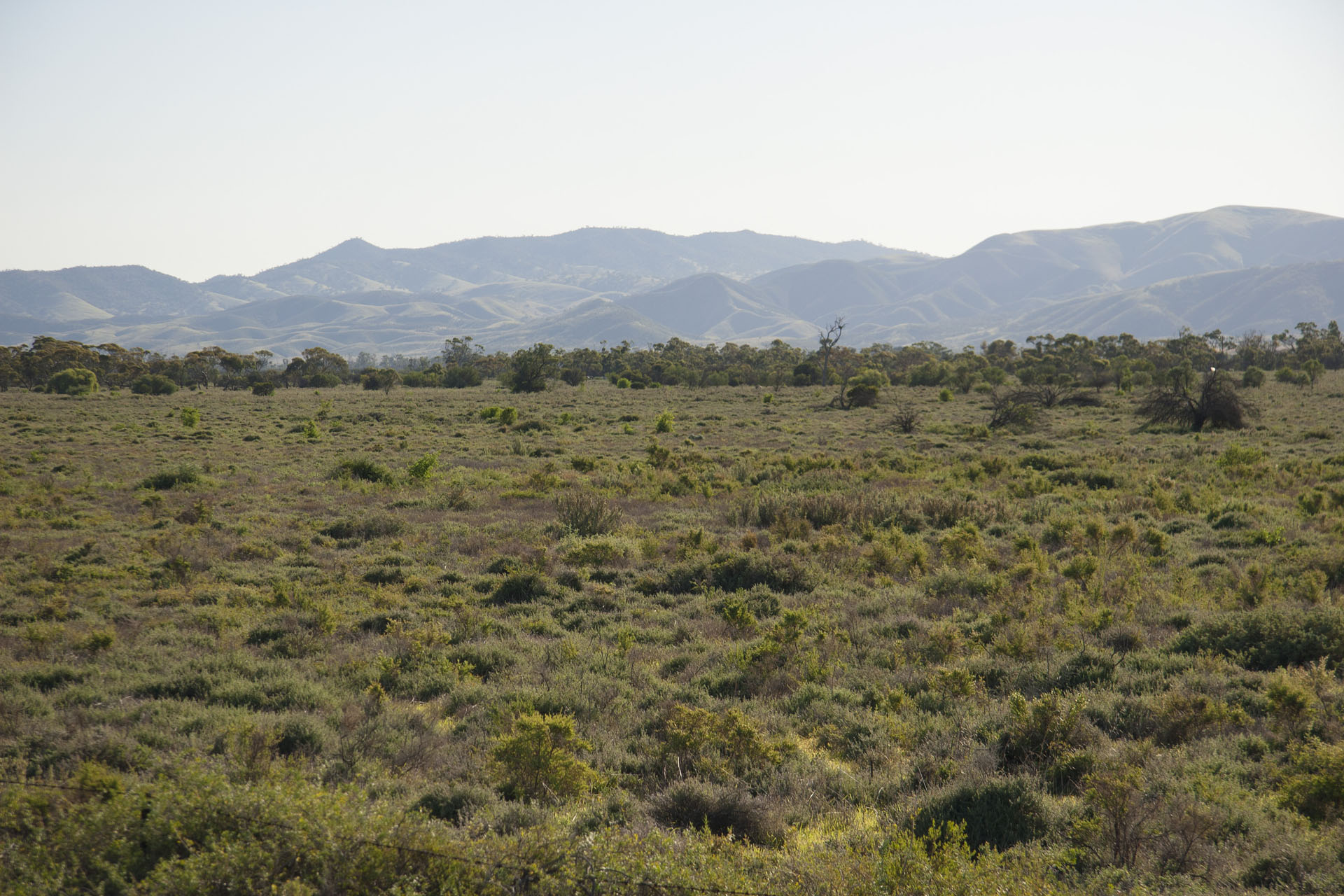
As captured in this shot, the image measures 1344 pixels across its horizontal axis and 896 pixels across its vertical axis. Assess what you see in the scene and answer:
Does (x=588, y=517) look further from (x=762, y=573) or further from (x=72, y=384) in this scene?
(x=72, y=384)

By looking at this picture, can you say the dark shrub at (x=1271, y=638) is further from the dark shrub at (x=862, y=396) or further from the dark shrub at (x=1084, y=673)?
the dark shrub at (x=862, y=396)

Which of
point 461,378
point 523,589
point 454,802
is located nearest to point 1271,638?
point 454,802

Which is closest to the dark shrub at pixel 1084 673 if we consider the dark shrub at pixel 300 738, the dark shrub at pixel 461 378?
the dark shrub at pixel 300 738

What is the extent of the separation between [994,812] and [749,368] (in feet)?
250

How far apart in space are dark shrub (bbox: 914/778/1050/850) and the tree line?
42.2 metres

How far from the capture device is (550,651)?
870 cm

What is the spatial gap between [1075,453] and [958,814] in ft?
72.0

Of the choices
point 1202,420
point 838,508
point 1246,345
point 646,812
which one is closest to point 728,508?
point 838,508

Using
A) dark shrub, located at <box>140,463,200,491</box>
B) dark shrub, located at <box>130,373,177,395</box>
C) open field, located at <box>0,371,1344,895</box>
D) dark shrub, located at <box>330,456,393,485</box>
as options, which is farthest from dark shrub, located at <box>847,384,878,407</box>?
dark shrub, located at <box>130,373,177,395</box>

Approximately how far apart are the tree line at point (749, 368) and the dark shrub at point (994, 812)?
42.2 m

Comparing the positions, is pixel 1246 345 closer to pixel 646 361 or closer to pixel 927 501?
pixel 646 361

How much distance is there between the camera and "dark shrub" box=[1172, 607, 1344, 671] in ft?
25.0

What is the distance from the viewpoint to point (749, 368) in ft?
263

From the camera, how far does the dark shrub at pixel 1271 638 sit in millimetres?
7629
